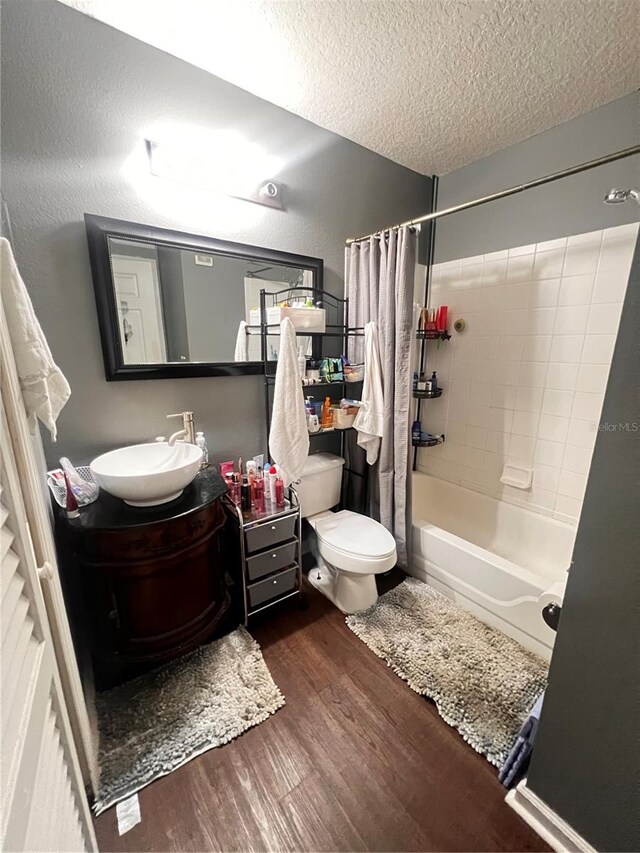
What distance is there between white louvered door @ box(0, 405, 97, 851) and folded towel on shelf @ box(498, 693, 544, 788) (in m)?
1.21

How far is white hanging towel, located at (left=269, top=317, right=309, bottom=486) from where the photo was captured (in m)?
1.61

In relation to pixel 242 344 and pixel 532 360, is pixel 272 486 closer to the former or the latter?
pixel 242 344

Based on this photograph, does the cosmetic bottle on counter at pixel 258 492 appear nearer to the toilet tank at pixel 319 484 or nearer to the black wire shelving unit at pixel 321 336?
the toilet tank at pixel 319 484

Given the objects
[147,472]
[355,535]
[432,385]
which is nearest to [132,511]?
[147,472]

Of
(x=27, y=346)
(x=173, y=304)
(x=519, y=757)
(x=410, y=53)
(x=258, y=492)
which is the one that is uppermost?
(x=410, y=53)

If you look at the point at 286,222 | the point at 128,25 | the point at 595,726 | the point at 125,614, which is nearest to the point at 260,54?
the point at 128,25

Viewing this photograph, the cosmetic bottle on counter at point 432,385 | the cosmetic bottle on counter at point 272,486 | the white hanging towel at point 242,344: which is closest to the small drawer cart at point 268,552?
the cosmetic bottle on counter at point 272,486

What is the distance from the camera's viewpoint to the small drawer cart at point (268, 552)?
1.58 m

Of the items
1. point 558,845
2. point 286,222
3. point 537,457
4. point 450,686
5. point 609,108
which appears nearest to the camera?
point 558,845

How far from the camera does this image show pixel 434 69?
1.46m

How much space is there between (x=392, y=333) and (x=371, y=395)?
1.18 ft

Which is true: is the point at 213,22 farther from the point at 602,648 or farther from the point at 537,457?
the point at 537,457

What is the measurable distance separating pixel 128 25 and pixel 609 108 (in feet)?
7.03

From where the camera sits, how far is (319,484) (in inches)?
78.0
